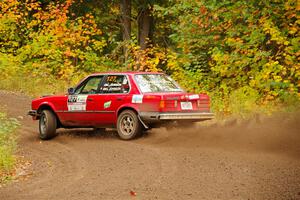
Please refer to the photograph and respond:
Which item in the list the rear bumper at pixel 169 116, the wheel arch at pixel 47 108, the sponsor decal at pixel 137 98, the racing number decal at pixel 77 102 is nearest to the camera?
the rear bumper at pixel 169 116

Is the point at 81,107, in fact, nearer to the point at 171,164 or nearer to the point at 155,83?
the point at 155,83

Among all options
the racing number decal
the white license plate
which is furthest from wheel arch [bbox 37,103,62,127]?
the white license plate

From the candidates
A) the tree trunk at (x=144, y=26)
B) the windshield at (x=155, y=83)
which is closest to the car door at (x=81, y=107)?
the windshield at (x=155, y=83)

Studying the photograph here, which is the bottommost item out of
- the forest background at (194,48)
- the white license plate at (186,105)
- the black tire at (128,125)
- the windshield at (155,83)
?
the black tire at (128,125)

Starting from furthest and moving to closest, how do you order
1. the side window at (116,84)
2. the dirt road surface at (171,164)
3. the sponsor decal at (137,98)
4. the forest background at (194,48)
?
the forest background at (194,48) < the side window at (116,84) < the sponsor decal at (137,98) < the dirt road surface at (171,164)

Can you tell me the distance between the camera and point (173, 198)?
24.5 ft

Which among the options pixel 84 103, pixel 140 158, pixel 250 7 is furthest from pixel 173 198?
pixel 250 7

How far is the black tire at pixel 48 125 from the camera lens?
47.2ft

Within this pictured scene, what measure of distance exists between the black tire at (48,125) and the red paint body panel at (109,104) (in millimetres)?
150

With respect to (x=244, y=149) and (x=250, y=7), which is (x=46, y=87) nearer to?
(x=250, y=7)

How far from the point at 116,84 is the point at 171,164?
4123 millimetres

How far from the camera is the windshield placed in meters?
13.3

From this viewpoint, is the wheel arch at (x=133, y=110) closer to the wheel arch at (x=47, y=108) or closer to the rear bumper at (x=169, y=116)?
the rear bumper at (x=169, y=116)

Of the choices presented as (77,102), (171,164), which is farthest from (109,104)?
(171,164)
